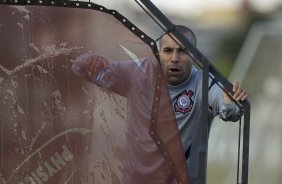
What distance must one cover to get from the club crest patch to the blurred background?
2.21 feet

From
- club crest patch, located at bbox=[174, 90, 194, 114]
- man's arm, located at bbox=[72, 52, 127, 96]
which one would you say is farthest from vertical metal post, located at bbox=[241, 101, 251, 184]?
man's arm, located at bbox=[72, 52, 127, 96]

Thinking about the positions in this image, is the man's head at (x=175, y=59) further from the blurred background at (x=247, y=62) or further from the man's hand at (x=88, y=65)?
the blurred background at (x=247, y=62)

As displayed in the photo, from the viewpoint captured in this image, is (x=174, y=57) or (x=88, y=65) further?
(x=174, y=57)

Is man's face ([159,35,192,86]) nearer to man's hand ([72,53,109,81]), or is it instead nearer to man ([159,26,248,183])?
man ([159,26,248,183])

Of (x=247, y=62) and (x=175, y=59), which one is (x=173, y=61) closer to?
(x=175, y=59)

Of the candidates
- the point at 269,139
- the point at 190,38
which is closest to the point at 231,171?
the point at 269,139

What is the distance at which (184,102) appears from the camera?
4387 millimetres

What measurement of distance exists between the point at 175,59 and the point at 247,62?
802cm

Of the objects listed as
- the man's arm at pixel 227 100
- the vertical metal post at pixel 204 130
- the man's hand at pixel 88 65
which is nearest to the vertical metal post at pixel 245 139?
the man's arm at pixel 227 100

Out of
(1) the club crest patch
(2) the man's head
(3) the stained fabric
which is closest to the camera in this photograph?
(3) the stained fabric

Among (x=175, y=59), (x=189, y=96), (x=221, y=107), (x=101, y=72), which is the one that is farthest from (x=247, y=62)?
(x=101, y=72)

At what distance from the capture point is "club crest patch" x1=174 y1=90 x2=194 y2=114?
14.3ft

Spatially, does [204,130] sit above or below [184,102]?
below

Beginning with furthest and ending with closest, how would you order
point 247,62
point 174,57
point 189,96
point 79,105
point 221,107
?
1. point 247,62
2. point 189,96
3. point 174,57
4. point 221,107
5. point 79,105
